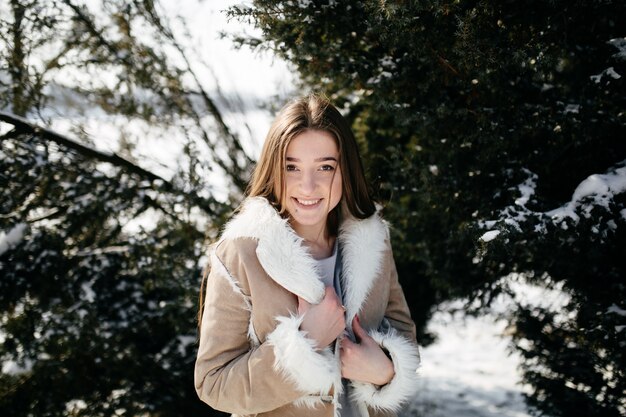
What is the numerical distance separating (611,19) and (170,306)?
267cm

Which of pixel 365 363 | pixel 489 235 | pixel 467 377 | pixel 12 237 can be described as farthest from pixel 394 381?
pixel 467 377

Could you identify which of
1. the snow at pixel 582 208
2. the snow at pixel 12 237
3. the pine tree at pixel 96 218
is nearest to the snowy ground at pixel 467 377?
the snow at pixel 582 208

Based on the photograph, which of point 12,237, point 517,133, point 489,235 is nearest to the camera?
point 489,235

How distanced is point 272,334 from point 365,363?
0.38 m

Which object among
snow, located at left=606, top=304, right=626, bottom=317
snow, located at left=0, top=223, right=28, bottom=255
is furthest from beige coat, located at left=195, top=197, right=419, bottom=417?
snow, located at left=0, top=223, right=28, bottom=255

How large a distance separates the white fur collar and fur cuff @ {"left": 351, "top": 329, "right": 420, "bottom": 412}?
18 centimetres

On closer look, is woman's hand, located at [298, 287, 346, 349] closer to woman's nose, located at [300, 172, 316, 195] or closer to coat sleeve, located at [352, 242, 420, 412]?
coat sleeve, located at [352, 242, 420, 412]

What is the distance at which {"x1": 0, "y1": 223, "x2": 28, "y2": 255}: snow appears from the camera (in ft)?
9.27

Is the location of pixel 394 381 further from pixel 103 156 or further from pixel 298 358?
pixel 103 156

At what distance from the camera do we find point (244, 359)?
5.37ft

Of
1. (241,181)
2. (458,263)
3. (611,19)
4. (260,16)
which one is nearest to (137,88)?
(241,181)

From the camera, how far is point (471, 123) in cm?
241

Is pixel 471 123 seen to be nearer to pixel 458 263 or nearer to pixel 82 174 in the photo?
pixel 458 263

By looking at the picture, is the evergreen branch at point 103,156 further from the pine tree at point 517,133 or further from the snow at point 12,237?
the pine tree at point 517,133
